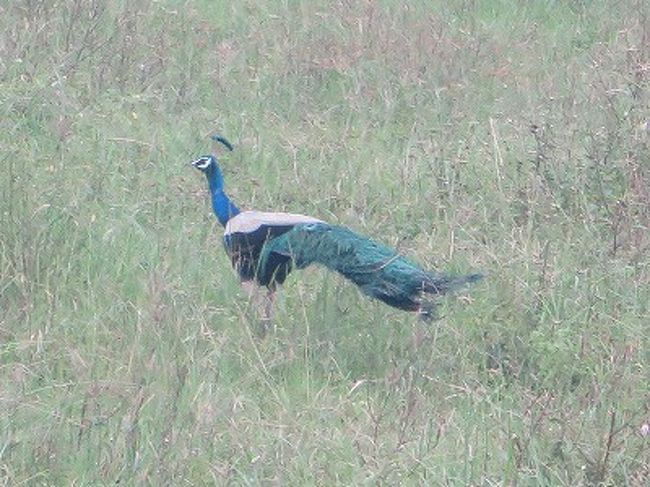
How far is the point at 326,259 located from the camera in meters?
5.52

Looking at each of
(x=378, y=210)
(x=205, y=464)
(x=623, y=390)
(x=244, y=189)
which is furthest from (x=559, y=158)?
(x=205, y=464)

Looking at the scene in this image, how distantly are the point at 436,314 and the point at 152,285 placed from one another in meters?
0.95

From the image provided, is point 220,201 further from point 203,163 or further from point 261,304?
point 261,304

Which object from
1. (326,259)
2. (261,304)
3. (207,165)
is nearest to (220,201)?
(207,165)

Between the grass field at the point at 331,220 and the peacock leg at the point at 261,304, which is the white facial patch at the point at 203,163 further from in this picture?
the peacock leg at the point at 261,304

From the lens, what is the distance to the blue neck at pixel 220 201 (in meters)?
5.96

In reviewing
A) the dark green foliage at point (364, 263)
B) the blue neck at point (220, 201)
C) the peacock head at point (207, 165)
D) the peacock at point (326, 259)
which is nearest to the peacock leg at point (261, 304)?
the peacock at point (326, 259)

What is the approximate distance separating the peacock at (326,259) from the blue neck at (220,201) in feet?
0.40

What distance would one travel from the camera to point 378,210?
665cm

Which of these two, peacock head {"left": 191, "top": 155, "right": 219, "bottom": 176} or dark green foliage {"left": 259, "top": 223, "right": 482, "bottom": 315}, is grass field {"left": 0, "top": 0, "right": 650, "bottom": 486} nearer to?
dark green foliage {"left": 259, "top": 223, "right": 482, "bottom": 315}

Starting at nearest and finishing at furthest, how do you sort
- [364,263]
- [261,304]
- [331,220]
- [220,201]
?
[261,304]
[364,263]
[220,201]
[331,220]

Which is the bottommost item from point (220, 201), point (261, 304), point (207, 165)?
point (261, 304)

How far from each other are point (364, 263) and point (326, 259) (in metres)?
0.15

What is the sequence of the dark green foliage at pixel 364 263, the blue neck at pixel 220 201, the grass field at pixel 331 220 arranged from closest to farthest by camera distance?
the grass field at pixel 331 220
the dark green foliage at pixel 364 263
the blue neck at pixel 220 201
